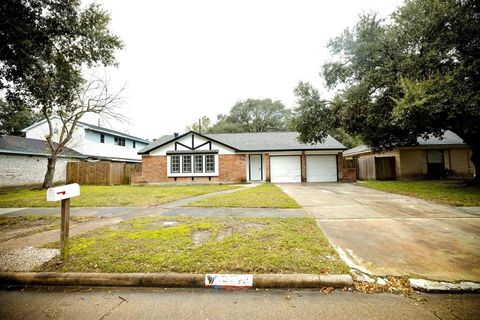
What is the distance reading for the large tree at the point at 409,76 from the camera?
33.5 feet

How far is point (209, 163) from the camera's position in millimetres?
20438

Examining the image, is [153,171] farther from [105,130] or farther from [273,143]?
[273,143]

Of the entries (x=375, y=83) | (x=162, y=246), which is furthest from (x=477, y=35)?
(x=162, y=246)

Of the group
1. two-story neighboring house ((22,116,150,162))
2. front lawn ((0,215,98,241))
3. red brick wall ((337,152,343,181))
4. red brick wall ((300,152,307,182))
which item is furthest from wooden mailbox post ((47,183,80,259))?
two-story neighboring house ((22,116,150,162))

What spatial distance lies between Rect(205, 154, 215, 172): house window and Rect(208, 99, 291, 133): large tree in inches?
1051

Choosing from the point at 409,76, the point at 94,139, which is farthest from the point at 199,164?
the point at 409,76

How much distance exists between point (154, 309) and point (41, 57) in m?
9.14

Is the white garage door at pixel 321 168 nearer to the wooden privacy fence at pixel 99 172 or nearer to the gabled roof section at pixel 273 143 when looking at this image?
the gabled roof section at pixel 273 143

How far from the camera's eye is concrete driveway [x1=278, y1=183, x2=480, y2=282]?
356 cm

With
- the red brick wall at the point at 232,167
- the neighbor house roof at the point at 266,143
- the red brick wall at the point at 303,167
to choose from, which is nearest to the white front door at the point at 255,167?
the neighbor house roof at the point at 266,143

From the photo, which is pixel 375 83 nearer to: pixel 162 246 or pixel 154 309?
pixel 162 246

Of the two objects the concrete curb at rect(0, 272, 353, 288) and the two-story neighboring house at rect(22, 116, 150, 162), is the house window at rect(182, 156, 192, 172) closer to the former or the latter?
the two-story neighboring house at rect(22, 116, 150, 162)

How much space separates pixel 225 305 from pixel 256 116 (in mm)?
48181

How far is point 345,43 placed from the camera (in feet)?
47.4
